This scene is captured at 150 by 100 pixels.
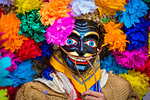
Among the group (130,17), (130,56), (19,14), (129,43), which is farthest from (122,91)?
(19,14)

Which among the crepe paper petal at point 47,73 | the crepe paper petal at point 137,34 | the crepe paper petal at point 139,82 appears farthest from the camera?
the crepe paper petal at point 139,82

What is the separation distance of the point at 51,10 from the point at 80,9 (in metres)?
0.26

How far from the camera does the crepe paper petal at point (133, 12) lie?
1.93m

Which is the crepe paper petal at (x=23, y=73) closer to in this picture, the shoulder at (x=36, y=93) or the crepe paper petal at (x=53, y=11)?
the shoulder at (x=36, y=93)

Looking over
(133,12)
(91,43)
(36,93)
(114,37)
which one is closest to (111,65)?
(114,37)

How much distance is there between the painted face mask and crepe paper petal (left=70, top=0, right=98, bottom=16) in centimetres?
8

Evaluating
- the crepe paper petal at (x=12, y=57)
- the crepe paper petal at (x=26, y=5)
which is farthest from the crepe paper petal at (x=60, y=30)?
the crepe paper petal at (x=12, y=57)

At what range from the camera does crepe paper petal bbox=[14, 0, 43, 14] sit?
1.71 meters

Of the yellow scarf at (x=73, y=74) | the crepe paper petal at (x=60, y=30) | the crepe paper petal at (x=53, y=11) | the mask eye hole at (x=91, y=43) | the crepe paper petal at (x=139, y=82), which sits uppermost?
the crepe paper petal at (x=53, y=11)

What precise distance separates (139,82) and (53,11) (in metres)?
1.18

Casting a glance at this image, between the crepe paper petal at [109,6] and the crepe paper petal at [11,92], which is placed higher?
the crepe paper petal at [109,6]

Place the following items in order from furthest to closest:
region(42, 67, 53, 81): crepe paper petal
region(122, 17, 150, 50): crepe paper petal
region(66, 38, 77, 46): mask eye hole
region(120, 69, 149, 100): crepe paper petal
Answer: region(120, 69, 149, 100): crepe paper petal → region(122, 17, 150, 50): crepe paper petal → region(42, 67, 53, 81): crepe paper petal → region(66, 38, 77, 46): mask eye hole

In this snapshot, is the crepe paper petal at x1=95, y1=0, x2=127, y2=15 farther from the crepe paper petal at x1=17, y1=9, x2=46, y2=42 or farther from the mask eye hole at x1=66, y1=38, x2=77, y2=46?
the crepe paper petal at x1=17, y1=9, x2=46, y2=42

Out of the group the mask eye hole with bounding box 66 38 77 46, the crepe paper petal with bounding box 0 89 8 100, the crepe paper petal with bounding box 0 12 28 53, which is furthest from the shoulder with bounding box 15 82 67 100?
the mask eye hole with bounding box 66 38 77 46
